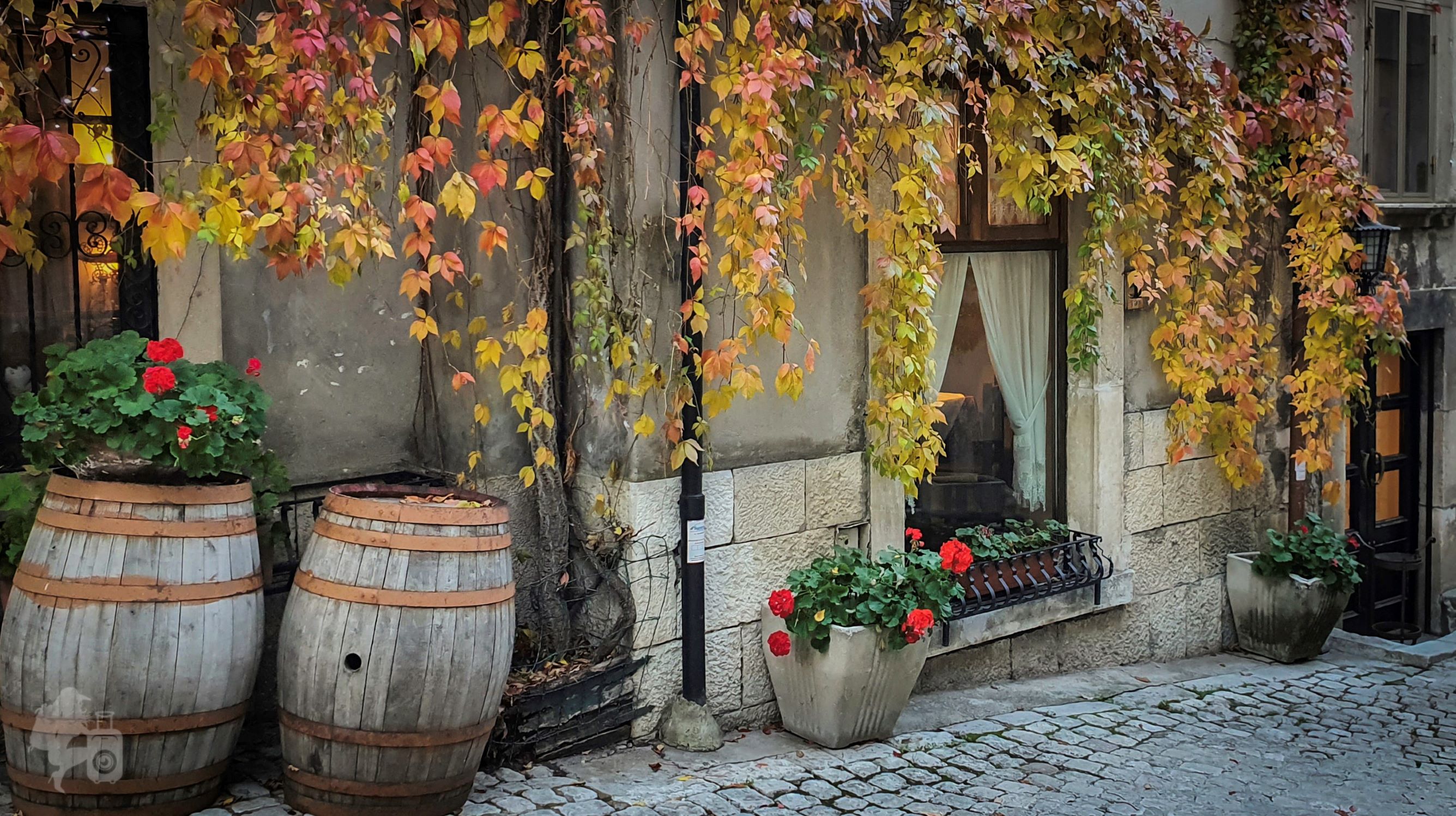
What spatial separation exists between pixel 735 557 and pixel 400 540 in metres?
1.65

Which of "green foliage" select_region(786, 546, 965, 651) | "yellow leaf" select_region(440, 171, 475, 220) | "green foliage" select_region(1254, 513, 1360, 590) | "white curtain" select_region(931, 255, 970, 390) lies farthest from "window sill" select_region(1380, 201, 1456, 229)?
"yellow leaf" select_region(440, 171, 475, 220)

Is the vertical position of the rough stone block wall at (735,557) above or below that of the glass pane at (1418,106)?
below

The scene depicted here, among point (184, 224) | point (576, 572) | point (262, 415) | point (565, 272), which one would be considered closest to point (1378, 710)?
point (576, 572)

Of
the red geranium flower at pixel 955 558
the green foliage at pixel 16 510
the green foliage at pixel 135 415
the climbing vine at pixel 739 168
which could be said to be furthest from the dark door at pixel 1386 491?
the green foliage at pixel 16 510

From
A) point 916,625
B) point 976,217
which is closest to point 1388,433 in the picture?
point 976,217

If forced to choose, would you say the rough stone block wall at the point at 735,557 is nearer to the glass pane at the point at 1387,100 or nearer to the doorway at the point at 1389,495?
the doorway at the point at 1389,495

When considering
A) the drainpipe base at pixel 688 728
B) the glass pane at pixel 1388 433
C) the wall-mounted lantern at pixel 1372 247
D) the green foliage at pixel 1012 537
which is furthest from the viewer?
the glass pane at pixel 1388 433

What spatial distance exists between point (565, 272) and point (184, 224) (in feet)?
5.16

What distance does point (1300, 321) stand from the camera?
7.23m

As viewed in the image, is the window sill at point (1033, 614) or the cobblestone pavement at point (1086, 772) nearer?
the cobblestone pavement at point (1086, 772)

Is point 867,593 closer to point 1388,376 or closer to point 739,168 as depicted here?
point 739,168

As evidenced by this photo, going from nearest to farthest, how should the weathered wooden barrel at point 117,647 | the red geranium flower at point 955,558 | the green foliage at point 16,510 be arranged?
1. the weathered wooden barrel at point 117,647
2. the green foliage at point 16,510
3. the red geranium flower at point 955,558

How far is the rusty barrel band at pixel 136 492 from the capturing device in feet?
12.0

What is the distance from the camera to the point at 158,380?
146 inches
